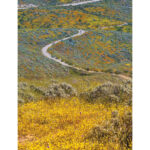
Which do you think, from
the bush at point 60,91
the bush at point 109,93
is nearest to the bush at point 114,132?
the bush at point 109,93

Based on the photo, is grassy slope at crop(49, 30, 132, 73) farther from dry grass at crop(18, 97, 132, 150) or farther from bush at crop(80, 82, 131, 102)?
dry grass at crop(18, 97, 132, 150)

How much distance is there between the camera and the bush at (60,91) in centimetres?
505

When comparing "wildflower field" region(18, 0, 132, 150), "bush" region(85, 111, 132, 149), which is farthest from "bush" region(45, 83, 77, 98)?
"bush" region(85, 111, 132, 149)

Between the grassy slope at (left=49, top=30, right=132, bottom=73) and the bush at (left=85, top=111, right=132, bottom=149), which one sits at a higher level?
the grassy slope at (left=49, top=30, right=132, bottom=73)

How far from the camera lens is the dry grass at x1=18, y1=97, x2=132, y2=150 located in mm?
4398

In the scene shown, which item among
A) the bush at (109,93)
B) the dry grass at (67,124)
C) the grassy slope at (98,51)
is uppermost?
the grassy slope at (98,51)

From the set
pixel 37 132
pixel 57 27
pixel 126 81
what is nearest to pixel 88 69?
pixel 126 81

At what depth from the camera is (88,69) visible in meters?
5.15

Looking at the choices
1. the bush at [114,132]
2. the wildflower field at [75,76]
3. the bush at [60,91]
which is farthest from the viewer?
the bush at [60,91]

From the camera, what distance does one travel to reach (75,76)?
5137mm
